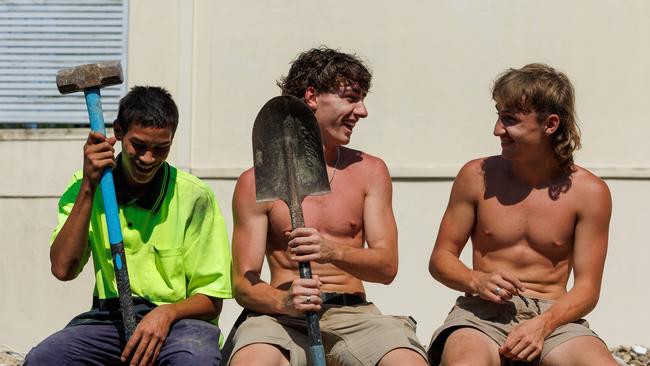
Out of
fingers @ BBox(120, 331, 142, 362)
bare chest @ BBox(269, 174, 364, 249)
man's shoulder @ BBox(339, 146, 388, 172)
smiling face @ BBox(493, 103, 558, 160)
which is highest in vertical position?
smiling face @ BBox(493, 103, 558, 160)

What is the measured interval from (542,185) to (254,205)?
1.13m

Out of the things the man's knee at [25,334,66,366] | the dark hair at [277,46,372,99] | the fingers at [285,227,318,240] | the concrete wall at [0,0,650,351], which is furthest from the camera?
the concrete wall at [0,0,650,351]

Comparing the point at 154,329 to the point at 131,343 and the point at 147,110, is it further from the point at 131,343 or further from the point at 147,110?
the point at 147,110

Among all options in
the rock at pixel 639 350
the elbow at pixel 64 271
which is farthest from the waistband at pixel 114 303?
the rock at pixel 639 350

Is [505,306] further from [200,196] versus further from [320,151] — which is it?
[200,196]

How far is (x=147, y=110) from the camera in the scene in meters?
4.52

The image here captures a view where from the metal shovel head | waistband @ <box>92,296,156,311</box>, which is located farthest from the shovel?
waistband @ <box>92,296,156,311</box>

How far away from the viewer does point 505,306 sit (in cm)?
462

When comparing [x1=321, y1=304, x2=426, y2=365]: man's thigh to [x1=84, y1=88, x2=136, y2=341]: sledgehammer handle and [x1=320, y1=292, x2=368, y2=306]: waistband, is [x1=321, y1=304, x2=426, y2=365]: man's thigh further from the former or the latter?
[x1=84, y1=88, x2=136, y2=341]: sledgehammer handle

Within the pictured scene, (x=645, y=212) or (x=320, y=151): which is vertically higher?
(x=320, y=151)

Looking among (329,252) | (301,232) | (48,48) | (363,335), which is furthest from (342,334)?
(48,48)

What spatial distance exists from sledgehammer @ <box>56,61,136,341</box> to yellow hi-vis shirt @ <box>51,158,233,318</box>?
0.60 ft

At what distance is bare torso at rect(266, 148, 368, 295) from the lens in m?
4.75

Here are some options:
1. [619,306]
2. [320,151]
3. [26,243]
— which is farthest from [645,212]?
[26,243]
